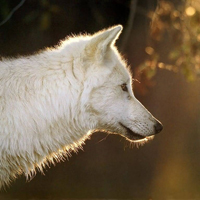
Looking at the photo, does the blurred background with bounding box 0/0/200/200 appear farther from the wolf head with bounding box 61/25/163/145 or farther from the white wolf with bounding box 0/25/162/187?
the white wolf with bounding box 0/25/162/187

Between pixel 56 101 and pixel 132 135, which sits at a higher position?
pixel 56 101

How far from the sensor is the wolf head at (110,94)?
348cm

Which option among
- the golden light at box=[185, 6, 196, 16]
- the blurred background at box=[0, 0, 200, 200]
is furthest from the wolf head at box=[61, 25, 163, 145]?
the blurred background at box=[0, 0, 200, 200]

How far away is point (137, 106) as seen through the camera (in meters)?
3.75

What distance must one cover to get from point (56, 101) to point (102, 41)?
1.93ft

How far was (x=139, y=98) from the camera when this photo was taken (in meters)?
6.62

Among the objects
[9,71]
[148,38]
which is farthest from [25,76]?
[148,38]

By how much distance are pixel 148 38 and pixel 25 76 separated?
349 cm

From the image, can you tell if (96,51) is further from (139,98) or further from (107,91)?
(139,98)

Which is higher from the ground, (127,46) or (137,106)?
(127,46)

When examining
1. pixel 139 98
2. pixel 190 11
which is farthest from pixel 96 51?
pixel 139 98

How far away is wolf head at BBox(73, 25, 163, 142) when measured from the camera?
348cm

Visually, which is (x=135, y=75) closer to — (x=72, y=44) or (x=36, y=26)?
(x=36, y=26)

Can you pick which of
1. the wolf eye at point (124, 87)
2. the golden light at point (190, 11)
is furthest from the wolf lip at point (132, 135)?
the golden light at point (190, 11)
